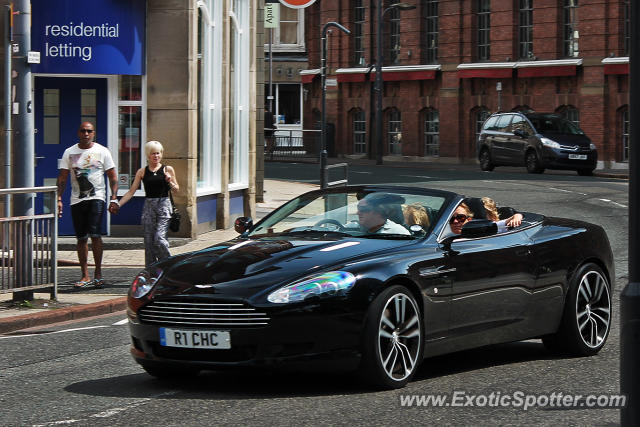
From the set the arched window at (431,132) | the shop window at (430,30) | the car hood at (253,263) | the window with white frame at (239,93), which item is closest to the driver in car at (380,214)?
the car hood at (253,263)

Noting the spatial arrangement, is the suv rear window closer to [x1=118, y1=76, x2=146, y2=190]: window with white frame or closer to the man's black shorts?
[x1=118, y1=76, x2=146, y2=190]: window with white frame

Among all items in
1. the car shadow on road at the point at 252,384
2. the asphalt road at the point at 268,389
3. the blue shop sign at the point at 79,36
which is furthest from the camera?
the blue shop sign at the point at 79,36

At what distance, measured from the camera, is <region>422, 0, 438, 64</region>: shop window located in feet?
183

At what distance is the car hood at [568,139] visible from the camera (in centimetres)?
3922

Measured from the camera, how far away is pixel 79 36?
1902 centimetres

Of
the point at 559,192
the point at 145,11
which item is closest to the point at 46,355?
the point at 145,11

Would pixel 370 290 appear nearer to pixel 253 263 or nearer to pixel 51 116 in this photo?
pixel 253 263

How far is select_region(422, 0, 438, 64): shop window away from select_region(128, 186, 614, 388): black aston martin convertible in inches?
1823

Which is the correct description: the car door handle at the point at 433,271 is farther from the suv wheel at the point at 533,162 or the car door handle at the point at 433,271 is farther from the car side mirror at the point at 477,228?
the suv wheel at the point at 533,162

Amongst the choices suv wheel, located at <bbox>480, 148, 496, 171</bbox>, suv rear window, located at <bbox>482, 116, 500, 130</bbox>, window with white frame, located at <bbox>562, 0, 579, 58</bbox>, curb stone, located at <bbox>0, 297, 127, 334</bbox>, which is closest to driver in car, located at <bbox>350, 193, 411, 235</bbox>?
curb stone, located at <bbox>0, 297, 127, 334</bbox>

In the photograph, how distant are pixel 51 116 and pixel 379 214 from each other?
11.3 meters

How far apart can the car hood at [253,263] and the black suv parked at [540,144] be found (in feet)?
102

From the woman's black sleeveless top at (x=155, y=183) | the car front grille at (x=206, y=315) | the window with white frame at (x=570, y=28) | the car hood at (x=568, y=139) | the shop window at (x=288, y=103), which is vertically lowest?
the car front grille at (x=206, y=315)

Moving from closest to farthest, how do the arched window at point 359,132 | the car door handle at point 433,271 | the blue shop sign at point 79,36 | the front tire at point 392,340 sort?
the front tire at point 392,340 → the car door handle at point 433,271 → the blue shop sign at point 79,36 → the arched window at point 359,132
